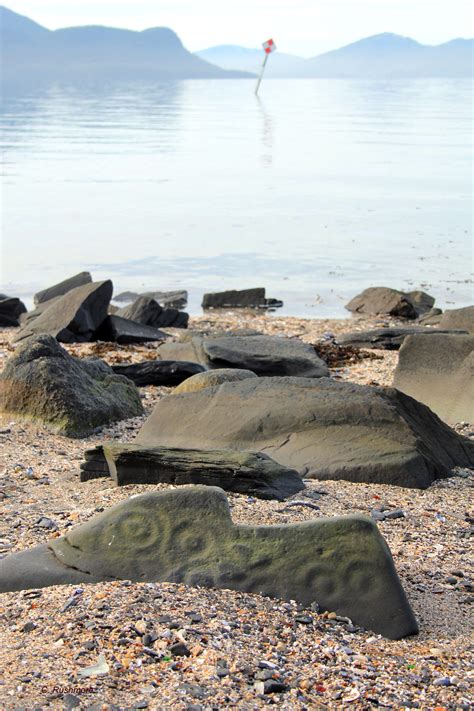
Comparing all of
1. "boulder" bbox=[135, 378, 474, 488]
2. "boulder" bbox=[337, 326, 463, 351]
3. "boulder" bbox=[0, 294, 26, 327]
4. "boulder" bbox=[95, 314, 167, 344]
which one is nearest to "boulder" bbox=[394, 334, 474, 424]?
"boulder" bbox=[135, 378, 474, 488]

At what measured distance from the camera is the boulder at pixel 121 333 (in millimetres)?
10986

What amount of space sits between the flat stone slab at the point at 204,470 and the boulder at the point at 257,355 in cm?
339

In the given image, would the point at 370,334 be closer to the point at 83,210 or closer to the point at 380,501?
the point at 380,501

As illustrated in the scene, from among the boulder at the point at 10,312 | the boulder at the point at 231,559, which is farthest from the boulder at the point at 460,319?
the boulder at the point at 231,559

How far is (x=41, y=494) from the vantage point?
5391 mm

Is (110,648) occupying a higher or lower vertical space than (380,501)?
higher

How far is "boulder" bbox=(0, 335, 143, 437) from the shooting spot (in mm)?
7129

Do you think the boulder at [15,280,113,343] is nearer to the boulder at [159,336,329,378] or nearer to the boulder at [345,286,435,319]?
the boulder at [159,336,329,378]

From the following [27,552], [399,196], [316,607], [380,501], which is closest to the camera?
[316,607]

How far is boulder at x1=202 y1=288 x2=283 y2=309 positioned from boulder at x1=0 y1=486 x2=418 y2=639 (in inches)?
425

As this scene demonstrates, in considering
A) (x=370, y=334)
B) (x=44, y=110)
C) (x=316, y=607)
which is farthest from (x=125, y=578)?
(x=44, y=110)

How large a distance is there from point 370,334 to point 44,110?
191 ft

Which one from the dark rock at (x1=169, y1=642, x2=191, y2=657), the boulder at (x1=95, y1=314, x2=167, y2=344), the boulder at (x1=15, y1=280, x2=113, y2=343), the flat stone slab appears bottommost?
the boulder at (x1=95, y1=314, x2=167, y2=344)

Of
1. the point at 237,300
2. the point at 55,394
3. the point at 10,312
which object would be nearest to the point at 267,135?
the point at 237,300
